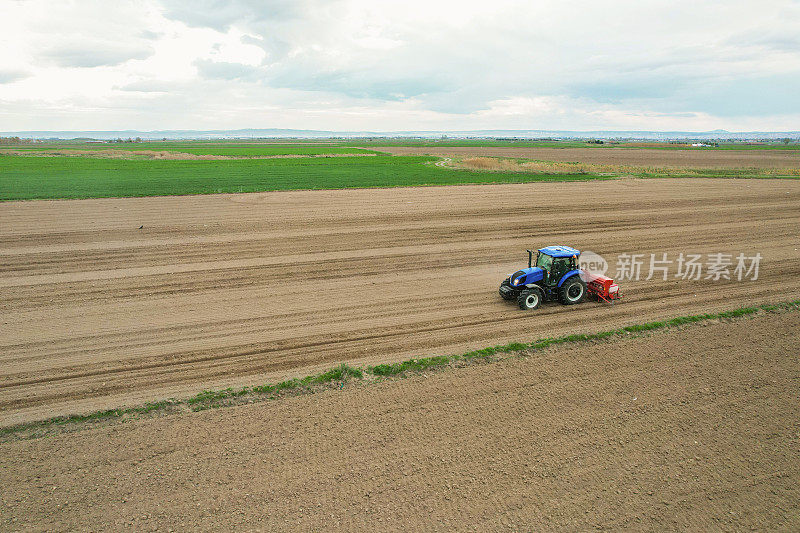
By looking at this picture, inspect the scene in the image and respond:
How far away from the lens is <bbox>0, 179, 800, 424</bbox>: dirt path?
35.8 ft

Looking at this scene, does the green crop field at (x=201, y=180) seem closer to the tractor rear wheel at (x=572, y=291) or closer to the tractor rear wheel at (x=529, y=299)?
the tractor rear wheel at (x=572, y=291)

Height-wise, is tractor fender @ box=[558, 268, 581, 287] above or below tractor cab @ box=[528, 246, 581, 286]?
below

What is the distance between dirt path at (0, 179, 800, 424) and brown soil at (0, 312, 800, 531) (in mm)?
1804

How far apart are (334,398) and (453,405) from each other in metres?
2.47

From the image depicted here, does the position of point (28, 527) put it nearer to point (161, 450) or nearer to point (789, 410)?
point (161, 450)

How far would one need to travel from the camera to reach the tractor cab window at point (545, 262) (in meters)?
13.9

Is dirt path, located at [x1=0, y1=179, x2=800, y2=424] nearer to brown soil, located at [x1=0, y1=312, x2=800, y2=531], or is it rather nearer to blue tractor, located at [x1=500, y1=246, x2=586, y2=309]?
blue tractor, located at [x1=500, y1=246, x2=586, y2=309]

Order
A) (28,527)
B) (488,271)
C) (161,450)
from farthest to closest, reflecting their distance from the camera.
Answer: (488,271) → (161,450) → (28,527)

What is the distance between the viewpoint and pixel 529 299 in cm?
1382

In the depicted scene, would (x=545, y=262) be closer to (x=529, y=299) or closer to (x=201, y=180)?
(x=529, y=299)

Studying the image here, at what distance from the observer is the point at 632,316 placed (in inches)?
532

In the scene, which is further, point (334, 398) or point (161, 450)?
point (334, 398)

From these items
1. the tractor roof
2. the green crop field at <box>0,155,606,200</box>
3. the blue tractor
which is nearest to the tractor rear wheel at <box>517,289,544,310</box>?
the blue tractor

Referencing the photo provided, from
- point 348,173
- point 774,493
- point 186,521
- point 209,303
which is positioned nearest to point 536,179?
point 348,173
